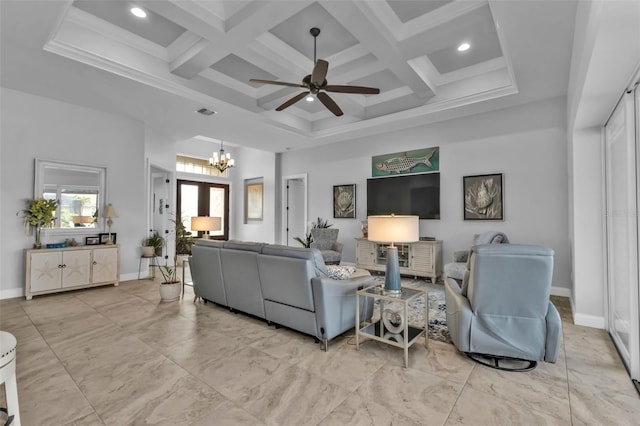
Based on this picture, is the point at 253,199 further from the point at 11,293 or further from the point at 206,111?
the point at 11,293

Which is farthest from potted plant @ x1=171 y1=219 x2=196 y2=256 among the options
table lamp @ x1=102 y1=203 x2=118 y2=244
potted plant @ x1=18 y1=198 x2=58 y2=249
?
potted plant @ x1=18 y1=198 x2=58 y2=249

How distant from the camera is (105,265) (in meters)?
5.07

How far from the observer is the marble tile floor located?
6.07 feet

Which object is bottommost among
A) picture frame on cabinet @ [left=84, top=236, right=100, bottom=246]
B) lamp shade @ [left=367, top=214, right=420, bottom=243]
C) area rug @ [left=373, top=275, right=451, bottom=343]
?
area rug @ [left=373, top=275, right=451, bottom=343]

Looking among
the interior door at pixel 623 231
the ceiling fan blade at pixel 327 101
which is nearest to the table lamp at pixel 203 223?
the ceiling fan blade at pixel 327 101

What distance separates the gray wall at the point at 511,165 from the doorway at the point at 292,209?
239 centimetres

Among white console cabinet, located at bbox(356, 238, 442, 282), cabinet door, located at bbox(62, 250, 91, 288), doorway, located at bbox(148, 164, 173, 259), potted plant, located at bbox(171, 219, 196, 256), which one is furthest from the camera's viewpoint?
potted plant, located at bbox(171, 219, 196, 256)

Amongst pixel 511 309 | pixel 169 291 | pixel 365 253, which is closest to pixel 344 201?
pixel 365 253

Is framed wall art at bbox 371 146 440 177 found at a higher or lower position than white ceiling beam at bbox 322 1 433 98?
lower

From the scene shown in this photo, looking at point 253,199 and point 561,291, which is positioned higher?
point 253,199

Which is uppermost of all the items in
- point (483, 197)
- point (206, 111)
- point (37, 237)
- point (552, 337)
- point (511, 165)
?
point (206, 111)

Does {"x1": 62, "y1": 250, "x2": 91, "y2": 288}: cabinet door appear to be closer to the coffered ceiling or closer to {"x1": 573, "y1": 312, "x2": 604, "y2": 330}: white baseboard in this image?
the coffered ceiling

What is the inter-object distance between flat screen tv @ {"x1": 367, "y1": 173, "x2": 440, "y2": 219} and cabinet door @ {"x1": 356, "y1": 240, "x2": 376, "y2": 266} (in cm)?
71

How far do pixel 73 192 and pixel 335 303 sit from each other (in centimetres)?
490
